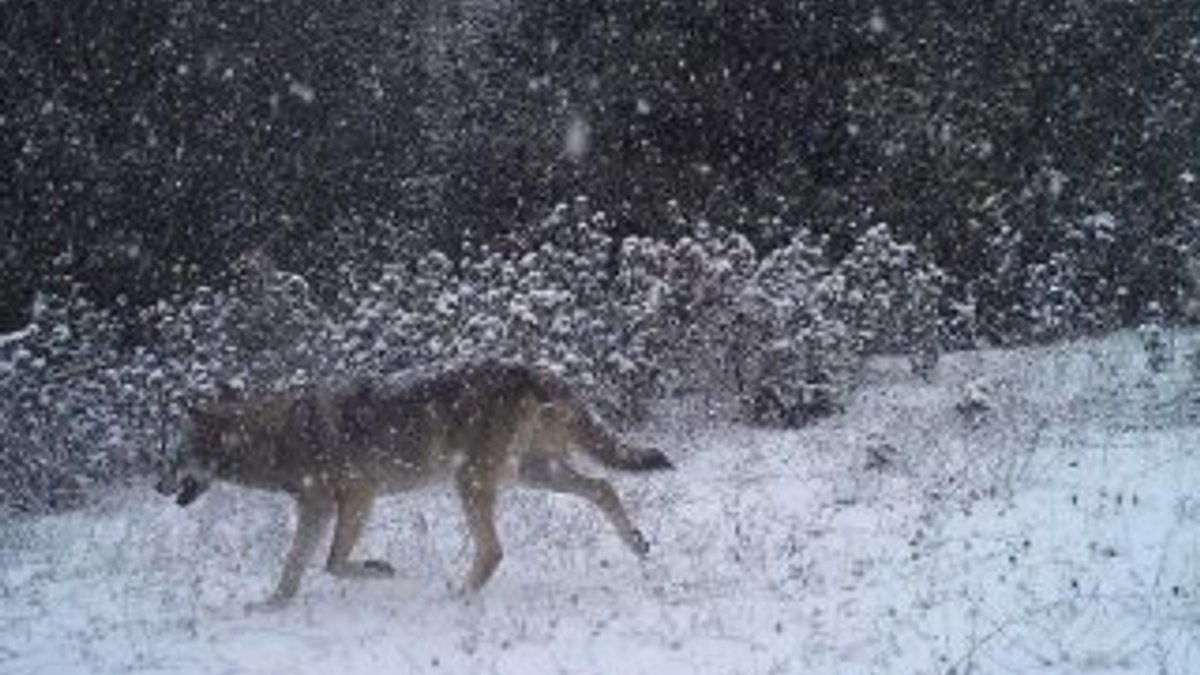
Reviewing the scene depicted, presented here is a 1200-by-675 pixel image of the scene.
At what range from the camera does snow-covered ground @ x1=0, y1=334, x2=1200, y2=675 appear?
7203 millimetres

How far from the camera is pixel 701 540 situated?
30.7ft

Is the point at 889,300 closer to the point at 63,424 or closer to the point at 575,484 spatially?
the point at 575,484

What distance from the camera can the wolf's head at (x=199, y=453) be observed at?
9695mm

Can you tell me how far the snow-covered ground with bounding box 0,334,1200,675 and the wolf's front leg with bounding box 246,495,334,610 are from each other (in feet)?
0.35

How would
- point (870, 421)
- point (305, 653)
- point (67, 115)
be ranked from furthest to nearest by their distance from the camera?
point (67, 115)
point (870, 421)
point (305, 653)

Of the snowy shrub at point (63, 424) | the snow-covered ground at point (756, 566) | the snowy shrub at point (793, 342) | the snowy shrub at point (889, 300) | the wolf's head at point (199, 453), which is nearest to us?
the snow-covered ground at point (756, 566)

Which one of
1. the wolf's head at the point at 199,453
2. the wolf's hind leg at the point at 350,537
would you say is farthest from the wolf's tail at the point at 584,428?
the wolf's head at the point at 199,453

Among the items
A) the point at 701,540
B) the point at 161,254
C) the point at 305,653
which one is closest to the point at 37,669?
the point at 305,653

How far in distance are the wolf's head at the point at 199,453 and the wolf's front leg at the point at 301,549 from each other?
32.8 inches

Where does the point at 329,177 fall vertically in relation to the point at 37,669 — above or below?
above

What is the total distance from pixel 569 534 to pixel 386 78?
29.9ft

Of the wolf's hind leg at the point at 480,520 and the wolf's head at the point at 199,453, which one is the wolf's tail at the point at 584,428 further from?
the wolf's head at the point at 199,453

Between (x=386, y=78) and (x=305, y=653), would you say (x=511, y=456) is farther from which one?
(x=386, y=78)

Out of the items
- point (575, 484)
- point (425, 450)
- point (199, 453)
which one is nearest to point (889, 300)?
point (575, 484)
